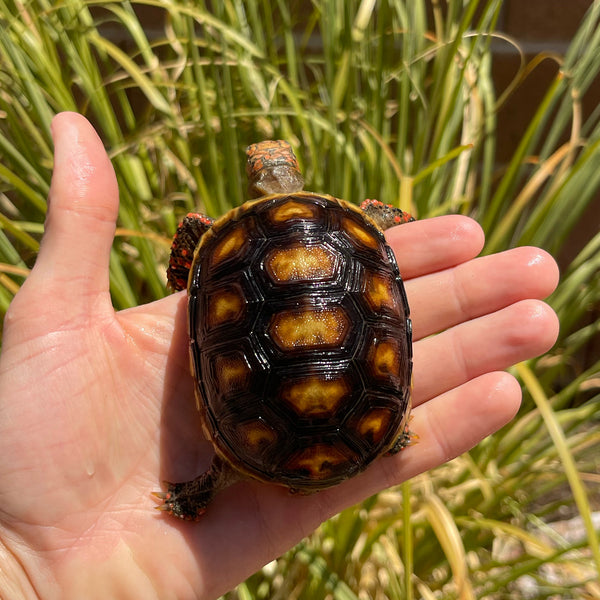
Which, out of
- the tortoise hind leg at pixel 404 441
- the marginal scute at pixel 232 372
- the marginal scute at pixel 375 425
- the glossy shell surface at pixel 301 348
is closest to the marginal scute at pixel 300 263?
the glossy shell surface at pixel 301 348

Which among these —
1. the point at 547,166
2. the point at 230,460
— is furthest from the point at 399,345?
the point at 547,166

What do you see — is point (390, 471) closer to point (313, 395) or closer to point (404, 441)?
point (404, 441)

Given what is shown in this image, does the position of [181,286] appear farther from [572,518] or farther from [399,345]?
[572,518]

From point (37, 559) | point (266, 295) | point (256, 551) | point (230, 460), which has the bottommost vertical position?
point (256, 551)

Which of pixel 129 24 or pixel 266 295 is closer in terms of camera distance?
A: pixel 266 295

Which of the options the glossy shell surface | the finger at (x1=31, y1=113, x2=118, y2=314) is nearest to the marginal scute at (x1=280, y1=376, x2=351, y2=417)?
the glossy shell surface

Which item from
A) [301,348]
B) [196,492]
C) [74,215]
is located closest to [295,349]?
[301,348]
